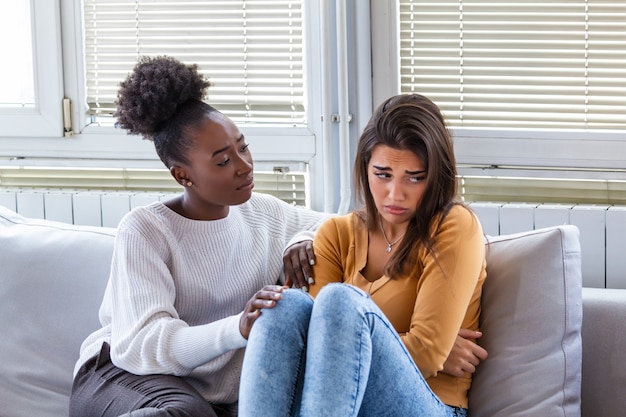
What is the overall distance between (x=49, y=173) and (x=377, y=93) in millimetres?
1045

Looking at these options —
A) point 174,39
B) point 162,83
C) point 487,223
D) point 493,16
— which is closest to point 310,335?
point 162,83

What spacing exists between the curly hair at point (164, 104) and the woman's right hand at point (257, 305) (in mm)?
419

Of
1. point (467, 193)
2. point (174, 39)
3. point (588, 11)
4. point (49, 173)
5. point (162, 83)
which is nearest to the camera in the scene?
point (162, 83)

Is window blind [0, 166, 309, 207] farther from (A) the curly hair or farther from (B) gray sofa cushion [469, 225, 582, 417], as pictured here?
(B) gray sofa cushion [469, 225, 582, 417]

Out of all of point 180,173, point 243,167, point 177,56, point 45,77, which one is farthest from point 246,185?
point 45,77

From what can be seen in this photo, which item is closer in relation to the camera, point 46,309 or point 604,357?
point 604,357

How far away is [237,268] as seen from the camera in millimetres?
2002

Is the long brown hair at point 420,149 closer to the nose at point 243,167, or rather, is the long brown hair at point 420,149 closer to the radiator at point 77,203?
the nose at point 243,167

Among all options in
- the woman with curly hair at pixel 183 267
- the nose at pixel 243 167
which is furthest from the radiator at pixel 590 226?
the nose at pixel 243 167

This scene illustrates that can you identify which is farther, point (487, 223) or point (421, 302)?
point (487, 223)

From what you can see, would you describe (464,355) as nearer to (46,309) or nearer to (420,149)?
(420,149)

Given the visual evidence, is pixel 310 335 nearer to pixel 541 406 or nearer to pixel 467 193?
pixel 541 406

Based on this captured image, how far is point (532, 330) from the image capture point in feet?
6.06

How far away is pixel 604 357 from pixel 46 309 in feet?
4.19
